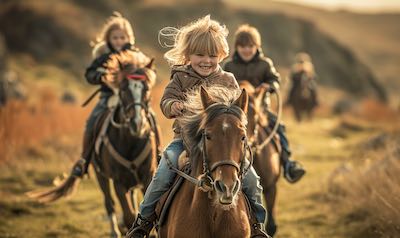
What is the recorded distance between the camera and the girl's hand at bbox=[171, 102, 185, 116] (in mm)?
4723

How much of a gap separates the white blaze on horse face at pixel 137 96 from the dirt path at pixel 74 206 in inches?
98.3

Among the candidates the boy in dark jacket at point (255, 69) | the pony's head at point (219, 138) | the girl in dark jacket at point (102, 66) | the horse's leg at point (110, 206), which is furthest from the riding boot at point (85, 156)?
the pony's head at point (219, 138)

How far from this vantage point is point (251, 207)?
5.04 m

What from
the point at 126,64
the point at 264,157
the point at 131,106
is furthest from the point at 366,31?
the point at 131,106

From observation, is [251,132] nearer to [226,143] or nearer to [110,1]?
[226,143]

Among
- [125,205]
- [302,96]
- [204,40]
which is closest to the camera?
[204,40]

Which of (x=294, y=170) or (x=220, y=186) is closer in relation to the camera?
(x=220, y=186)

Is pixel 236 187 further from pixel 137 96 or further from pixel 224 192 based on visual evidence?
pixel 137 96

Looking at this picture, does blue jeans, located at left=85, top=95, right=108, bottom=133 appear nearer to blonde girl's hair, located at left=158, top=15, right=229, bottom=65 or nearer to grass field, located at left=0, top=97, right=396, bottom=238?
grass field, located at left=0, top=97, right=396, bottom=238

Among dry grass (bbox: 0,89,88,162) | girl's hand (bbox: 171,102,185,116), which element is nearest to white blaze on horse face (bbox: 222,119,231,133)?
girl's hand (bbox: 171,102,185,116)

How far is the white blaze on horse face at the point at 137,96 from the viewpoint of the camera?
24.5 feet

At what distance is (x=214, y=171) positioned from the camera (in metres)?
4.01

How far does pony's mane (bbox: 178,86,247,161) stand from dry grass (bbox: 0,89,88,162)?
28.1 ft

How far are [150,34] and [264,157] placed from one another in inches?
2171
